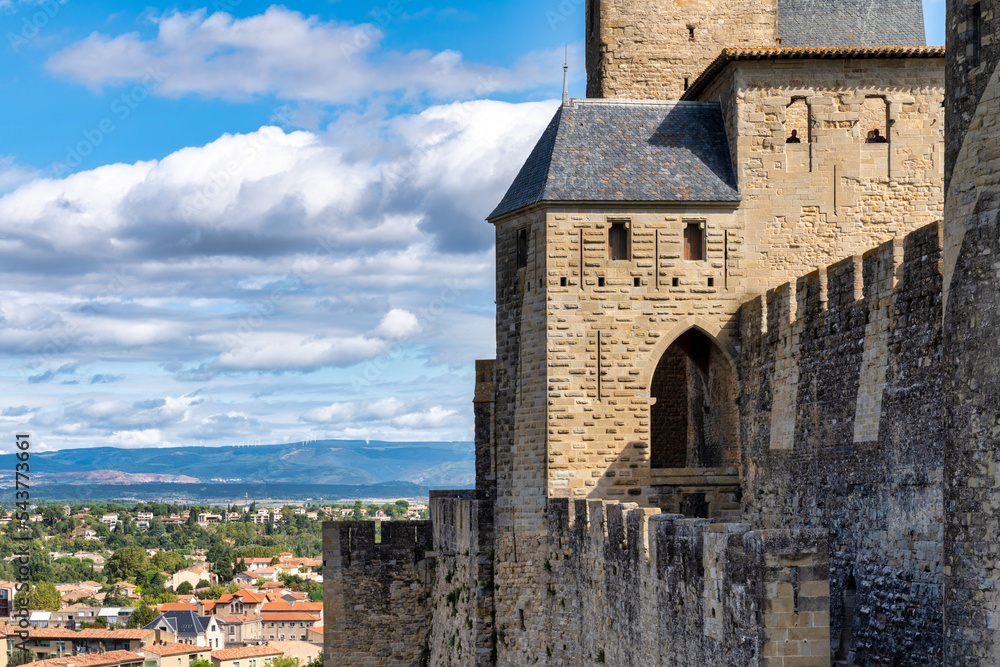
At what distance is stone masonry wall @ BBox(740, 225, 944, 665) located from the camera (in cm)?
1437

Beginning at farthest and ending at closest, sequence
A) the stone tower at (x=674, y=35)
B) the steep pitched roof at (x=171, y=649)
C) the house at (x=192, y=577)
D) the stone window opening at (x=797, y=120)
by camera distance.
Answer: the house at (x=192, y=577)
the steep pitched roof at (x=171, y=649)
the stone tower at (x=674, y=35)
the stone window opening at (x=797, y=120)

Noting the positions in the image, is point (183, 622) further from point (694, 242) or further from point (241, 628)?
point (694, 242)

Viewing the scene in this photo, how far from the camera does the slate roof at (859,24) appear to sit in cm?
2527

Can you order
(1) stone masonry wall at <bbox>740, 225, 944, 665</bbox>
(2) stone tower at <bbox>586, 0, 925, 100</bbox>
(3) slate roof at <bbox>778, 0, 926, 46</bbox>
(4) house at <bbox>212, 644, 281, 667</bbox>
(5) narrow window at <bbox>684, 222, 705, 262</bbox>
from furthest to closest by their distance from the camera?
1. (4) house at <bbox>212, 644, 281, 667</bbox>
2. (2) stone tower at <bbox>586, 0, 925, 100</bbox>
3. (3) slate roof at <bbox>778, 0, 926, 46</bbox>
4. (5) narrow window at <bbox>684, 222, 705, 262</bbox>
5. (1) stone masonry wall at <bbox>740, 225, 944, 665</bbox>

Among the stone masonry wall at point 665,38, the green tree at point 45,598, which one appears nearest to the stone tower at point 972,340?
the stone masonry wall at point 665,38

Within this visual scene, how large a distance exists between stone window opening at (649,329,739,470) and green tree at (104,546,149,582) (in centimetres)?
13760

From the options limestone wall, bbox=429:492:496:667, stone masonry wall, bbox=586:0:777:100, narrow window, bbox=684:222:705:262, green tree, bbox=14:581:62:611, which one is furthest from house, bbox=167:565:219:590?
narrow window, bbox=684:222:705:262

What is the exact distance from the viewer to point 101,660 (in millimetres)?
81812

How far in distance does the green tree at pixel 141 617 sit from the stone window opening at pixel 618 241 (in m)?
96.4

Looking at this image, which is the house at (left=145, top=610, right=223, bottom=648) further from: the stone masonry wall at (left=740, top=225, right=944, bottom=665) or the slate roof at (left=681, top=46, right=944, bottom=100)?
the stone masonry wall at (left=740, top=225, right=944, bottom=665)

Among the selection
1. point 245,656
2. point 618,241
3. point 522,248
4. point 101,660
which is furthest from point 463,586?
point 245,656

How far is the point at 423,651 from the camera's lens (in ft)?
92.7

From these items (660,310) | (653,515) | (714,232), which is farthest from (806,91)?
(653,515)

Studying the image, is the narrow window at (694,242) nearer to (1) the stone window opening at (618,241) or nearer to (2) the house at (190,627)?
(1) the stone window opening at (618,241)
